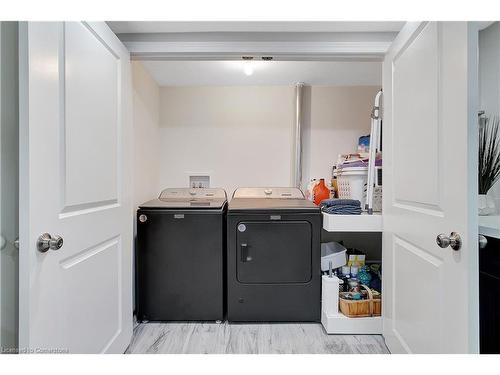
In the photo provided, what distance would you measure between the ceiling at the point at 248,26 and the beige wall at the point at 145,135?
67cm

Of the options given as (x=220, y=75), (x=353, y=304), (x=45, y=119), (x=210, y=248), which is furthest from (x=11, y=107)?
(x=353, y=304)

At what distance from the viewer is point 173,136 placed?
303 centimetres

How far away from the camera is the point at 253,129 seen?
9.99ft

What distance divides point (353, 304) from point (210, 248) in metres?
1.14

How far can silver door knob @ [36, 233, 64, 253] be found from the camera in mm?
940

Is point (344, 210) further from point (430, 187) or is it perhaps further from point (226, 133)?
Result: point (226, 133)

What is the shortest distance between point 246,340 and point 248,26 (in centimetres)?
209

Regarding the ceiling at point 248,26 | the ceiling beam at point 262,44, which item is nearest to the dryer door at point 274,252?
the ceiling beam at point 262,44

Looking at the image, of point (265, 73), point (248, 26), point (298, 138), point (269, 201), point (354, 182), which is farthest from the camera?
point (298, 138)

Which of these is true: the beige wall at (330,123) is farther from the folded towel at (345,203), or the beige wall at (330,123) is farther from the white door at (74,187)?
the white door at (74,187)

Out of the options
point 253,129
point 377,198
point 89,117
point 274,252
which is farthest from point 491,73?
point 89,117

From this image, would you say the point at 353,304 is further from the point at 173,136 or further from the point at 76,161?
the point at 173,136
